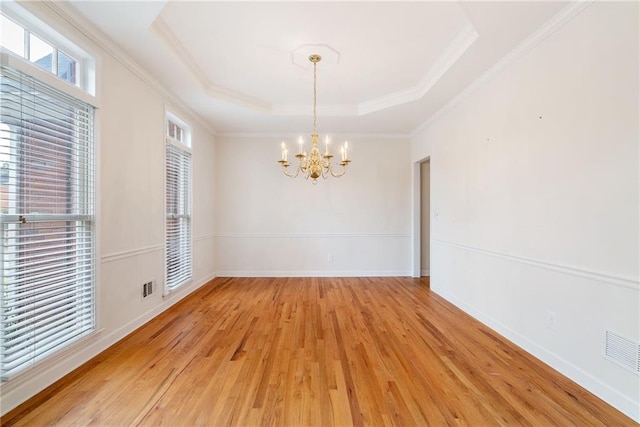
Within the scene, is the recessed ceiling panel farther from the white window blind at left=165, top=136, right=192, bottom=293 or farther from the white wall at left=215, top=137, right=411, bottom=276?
the white wall at left=215, top=137, right=411, bottom=276

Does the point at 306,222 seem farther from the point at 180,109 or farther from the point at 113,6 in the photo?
the point at 113,6

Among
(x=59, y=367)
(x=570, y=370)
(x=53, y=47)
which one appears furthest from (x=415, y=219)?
(x=53, y=47)

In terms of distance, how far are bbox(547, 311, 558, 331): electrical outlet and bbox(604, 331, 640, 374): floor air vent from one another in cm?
37

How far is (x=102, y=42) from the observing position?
2.43m

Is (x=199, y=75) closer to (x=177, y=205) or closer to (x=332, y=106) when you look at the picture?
(x=177, y=205)

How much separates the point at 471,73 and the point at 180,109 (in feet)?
12.3

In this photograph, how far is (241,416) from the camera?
1.69m

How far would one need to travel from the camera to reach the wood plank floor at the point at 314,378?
170 cm

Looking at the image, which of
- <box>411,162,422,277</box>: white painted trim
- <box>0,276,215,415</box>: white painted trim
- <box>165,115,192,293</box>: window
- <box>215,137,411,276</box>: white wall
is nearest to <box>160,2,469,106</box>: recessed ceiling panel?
<box>165,115,192,293</box>: window

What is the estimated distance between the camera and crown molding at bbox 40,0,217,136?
2049 millimetres

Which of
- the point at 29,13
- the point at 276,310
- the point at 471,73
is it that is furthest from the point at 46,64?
the point at 471,73

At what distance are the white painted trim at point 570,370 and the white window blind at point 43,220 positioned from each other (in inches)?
149

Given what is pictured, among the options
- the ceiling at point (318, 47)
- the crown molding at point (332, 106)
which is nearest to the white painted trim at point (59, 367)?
the ceiling at point (318, 47)

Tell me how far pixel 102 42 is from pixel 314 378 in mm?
3319
